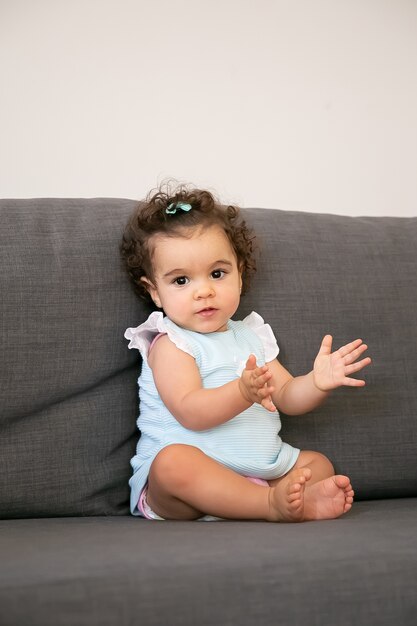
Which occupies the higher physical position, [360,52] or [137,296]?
[360,52]

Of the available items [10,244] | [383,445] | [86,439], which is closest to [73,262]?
[10,244]

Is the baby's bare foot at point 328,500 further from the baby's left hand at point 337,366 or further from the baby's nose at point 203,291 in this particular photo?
the baby's nose at point 203,291

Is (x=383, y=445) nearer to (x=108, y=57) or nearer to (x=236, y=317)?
(x=236, y=317)

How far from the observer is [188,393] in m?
1.63

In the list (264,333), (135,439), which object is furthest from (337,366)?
(135,439)

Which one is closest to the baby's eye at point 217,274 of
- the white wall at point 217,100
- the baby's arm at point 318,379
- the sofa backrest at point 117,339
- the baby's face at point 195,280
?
the baby's face at point 195,280

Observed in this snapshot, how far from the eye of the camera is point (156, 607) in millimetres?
1086

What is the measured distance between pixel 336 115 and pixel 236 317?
1.09 m

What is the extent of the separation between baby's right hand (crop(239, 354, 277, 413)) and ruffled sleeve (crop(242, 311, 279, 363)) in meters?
0.33

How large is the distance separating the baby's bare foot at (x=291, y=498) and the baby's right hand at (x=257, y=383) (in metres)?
0.13

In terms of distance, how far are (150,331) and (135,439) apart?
235 mm

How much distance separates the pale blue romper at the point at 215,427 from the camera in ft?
5.46

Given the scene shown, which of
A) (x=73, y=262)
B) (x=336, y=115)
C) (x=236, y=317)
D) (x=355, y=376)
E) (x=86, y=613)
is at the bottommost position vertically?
(x=86, y=613)

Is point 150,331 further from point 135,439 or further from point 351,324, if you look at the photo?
point 351,324
